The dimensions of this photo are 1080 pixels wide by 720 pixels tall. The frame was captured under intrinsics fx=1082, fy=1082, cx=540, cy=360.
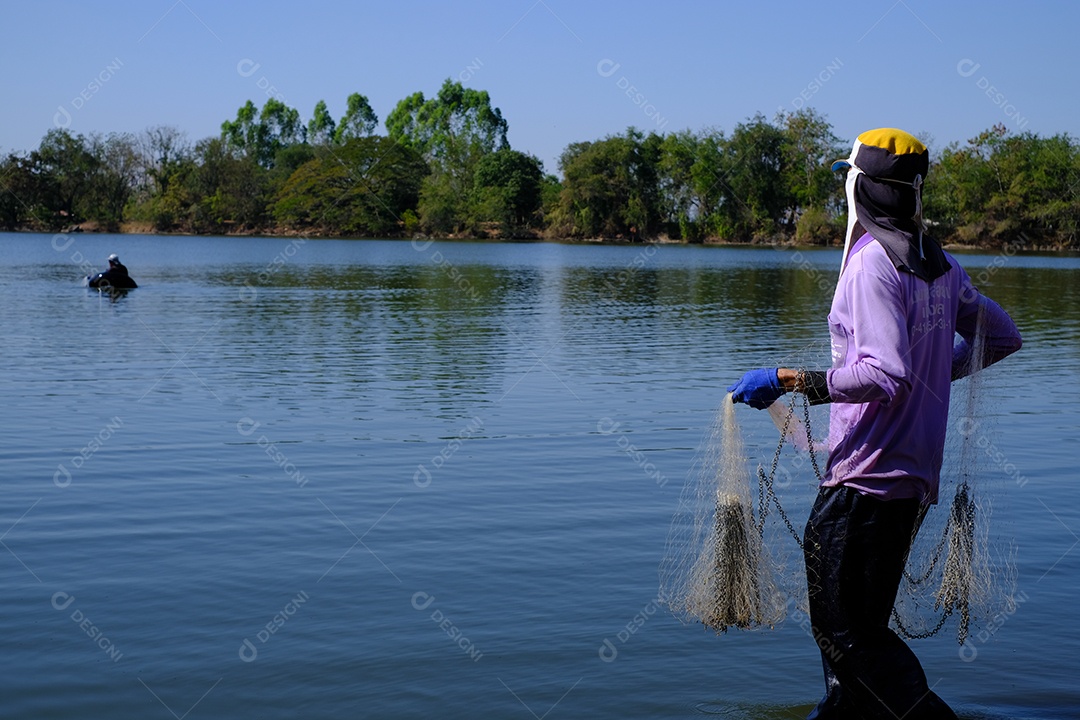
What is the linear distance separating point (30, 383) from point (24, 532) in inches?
343

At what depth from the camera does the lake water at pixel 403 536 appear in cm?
566

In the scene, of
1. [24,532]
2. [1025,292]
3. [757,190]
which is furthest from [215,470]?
[757,190]

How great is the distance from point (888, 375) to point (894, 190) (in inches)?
28.4

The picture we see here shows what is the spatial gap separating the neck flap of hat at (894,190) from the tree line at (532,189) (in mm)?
101327

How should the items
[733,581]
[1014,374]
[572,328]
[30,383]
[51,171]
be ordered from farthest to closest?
[51,171], [572,328], [1014,374], [30,383], [733,581]

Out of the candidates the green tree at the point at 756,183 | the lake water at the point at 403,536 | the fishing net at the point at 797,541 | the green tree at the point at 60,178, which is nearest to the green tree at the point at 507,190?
the green tree at the point at 756,183

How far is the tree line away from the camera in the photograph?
100062 mm

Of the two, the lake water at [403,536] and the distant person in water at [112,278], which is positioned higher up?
the distant person in water at [112,278]

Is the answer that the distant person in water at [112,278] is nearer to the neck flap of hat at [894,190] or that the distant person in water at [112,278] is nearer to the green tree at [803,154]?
the neck flap of hat at [894,190]

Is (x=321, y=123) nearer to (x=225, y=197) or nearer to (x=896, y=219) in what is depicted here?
(x=225, y=197)

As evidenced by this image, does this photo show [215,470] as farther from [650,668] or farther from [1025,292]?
[1025,292]

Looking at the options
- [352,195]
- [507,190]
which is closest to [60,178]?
[352,195]

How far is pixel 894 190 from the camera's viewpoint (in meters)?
3.82

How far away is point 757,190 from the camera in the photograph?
373ft
